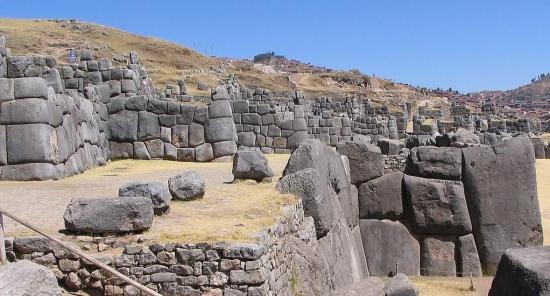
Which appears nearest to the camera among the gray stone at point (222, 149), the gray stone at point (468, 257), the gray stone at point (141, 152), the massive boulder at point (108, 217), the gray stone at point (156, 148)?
the massive boulder at point (108, 217)

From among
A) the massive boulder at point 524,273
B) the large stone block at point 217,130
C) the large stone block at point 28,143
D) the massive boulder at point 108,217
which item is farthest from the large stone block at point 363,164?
the massive boulder at point 524,273

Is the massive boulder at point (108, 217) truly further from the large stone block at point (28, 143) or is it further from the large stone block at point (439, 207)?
the large stone block at point (439, 207)

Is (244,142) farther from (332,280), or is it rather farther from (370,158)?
(332,280)

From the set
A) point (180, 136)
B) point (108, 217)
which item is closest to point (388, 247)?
point (180, 136)

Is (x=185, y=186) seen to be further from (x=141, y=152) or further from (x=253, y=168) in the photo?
(x=141, y=152)

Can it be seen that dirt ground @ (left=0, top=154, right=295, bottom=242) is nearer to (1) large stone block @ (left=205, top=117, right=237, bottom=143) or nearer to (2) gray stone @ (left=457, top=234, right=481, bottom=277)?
(1) large stone block @ (left=205, top=117, right=237, bottom=143)

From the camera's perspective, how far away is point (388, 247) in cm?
1695

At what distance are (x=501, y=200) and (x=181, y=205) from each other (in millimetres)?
8873

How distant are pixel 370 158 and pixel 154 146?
6040 millimetres

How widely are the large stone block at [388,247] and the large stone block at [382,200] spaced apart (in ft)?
0.61

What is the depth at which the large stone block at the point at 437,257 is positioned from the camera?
16781mm

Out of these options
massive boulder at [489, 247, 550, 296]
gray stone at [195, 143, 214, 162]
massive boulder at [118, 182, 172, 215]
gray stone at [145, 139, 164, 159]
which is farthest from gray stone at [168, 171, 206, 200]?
gray stone at [145, 139, 164, 159]

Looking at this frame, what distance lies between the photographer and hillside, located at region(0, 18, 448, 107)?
65.1m

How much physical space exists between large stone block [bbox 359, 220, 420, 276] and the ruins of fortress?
0.08 ft
